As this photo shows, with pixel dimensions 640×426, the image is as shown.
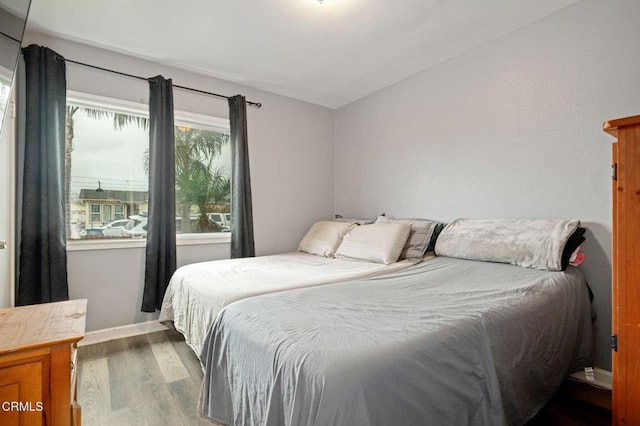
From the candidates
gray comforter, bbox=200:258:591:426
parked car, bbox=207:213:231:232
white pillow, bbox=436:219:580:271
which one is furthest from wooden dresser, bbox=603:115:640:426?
parked car, bbox=207:213:231:232

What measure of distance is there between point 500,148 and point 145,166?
10.1 feet

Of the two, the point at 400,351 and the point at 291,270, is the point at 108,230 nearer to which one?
the point at 291,270

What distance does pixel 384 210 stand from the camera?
3.28m

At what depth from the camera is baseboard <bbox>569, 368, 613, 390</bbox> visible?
1770 millimetres

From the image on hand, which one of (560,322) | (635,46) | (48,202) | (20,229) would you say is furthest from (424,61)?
(20,229)

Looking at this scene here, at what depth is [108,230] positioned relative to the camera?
2.63m

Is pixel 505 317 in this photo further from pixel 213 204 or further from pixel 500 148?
pixel 213 204

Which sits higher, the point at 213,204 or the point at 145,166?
the point at 145,166

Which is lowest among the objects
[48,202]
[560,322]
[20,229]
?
[560,322]

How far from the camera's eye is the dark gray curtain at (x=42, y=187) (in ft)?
7.06

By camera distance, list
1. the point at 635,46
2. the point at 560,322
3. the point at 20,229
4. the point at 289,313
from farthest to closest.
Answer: the point at 20,229 → the point at 635,46 → the point at 560,322 → the point at 289,313

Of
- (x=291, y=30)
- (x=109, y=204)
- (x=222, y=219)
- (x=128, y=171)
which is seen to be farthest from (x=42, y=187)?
(x=291, y=30)

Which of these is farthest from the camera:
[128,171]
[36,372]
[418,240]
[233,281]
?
[128,171]

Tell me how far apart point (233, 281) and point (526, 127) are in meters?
2.34
